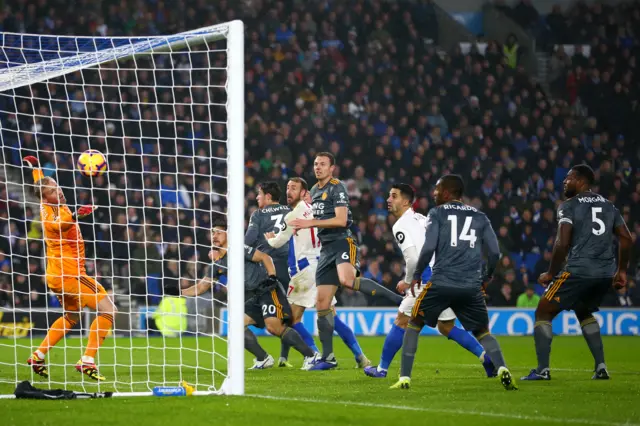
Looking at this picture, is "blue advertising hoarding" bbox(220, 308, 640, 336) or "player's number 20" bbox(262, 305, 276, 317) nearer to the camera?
"player's number 20" bbox(262, 305, 276, 317)

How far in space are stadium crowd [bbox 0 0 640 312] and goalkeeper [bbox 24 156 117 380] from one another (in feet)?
30.2

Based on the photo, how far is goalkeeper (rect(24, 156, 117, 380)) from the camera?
8.98 metres

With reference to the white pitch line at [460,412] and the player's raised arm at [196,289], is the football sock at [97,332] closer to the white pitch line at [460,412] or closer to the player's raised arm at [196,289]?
the player's raised arm at [196,289]

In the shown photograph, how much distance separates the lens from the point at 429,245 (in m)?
7.80

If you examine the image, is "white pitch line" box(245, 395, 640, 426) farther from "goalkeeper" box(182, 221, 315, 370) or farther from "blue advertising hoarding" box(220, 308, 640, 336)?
"blue advertising hoarding" box(220, 308, 640, 336)

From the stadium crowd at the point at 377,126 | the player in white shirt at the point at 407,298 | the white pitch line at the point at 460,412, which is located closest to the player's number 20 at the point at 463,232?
the player in white shirt at the point at 407,298

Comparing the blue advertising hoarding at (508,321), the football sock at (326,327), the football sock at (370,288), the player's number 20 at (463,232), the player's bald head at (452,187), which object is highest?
the player's bald head at (452,187)

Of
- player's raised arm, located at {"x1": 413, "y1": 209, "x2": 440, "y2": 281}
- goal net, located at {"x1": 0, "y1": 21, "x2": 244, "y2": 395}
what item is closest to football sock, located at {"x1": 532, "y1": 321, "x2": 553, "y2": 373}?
player's raised arm, located at {"x1": 413, "y1": 209, "x2": 440, "y2": 281}

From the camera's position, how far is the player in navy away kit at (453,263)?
7855 mm

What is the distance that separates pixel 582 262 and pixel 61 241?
4861 millimetres

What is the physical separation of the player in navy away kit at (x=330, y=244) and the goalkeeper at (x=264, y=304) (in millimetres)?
358

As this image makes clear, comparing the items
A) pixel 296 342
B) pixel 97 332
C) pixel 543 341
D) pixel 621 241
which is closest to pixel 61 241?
pixel 97 332

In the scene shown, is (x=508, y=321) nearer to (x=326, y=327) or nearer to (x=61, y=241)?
(x=326, y=327)

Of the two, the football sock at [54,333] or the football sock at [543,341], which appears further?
the football sock at [54,333]
